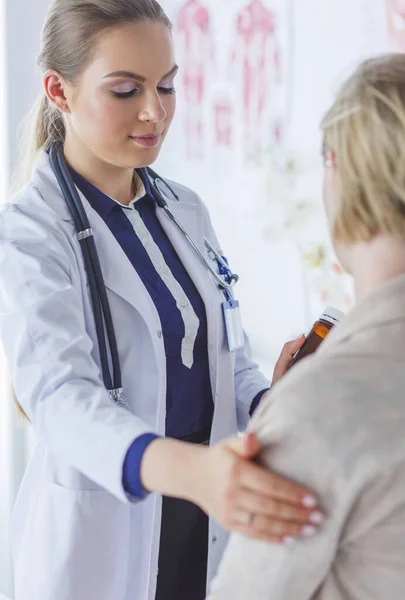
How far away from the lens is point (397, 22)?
1903 millimetres

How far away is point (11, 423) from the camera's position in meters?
2.75

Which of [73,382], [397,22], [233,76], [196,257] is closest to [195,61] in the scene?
[233,76]

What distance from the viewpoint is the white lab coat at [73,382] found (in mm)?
1245

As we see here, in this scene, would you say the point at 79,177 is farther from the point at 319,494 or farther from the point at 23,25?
the point at 23,25

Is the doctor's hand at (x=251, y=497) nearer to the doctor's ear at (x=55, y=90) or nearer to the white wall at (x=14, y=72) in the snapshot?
the doctor's ear at (x=55, y=90)

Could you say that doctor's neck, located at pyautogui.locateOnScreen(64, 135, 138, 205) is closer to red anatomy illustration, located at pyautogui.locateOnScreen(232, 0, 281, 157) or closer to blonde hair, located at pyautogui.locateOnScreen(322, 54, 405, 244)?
blonde hair, located at pyautogui.locateOnScreen(322, 54, 405, 244)

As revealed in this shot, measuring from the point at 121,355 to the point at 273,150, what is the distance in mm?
1078

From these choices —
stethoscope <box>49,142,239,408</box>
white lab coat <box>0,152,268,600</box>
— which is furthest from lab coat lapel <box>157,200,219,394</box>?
stethoscope <box>49,142,239,408</box>

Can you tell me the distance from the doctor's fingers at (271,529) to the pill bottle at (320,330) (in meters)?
0.55

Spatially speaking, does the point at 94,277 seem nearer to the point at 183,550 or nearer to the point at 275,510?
the point at 183,550

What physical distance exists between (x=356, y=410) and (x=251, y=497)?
16 cm

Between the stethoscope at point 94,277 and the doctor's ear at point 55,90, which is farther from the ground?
the doctor's ear at point 55,90

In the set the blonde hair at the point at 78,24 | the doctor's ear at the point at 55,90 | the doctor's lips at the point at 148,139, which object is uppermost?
the blonde hair at the point at 78,24

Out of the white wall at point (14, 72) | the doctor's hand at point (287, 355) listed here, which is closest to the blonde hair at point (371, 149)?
the doctor's hand at point (287, 355)
